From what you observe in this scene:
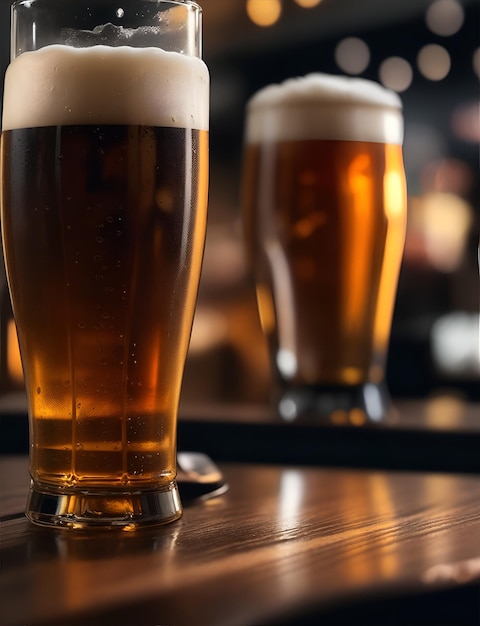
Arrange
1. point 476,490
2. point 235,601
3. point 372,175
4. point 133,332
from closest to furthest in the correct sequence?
point 235,601, point 133,332, point 476,490, point 372,175

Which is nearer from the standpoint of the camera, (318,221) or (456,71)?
(318,221)

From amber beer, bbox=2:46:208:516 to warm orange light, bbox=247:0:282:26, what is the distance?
68.1 inches

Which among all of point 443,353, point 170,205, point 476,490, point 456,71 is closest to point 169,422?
point 170,205

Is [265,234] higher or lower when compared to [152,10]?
lower

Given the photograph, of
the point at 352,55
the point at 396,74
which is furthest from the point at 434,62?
the point at 352,55

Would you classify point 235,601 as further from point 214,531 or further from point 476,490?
point 476,490

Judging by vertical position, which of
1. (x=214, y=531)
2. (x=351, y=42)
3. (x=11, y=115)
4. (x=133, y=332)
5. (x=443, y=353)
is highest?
(x=351, y=42)

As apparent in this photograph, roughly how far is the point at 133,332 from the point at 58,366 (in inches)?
3.2

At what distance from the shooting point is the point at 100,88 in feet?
3.20

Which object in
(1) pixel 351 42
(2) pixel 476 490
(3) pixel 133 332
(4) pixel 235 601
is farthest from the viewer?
(1) pixel 351 42

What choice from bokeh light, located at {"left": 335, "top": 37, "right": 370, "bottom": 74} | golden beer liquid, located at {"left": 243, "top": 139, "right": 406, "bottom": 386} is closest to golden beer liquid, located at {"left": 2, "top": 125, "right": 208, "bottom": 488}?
golden beer liquid, located at {"left": 243, "top": 139, "right": 406, "bottom": 386}

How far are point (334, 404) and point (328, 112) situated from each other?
522mm

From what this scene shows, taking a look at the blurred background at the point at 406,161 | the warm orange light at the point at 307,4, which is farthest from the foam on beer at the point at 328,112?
the warm orange light at the point at 307,4

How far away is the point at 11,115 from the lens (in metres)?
1.01
